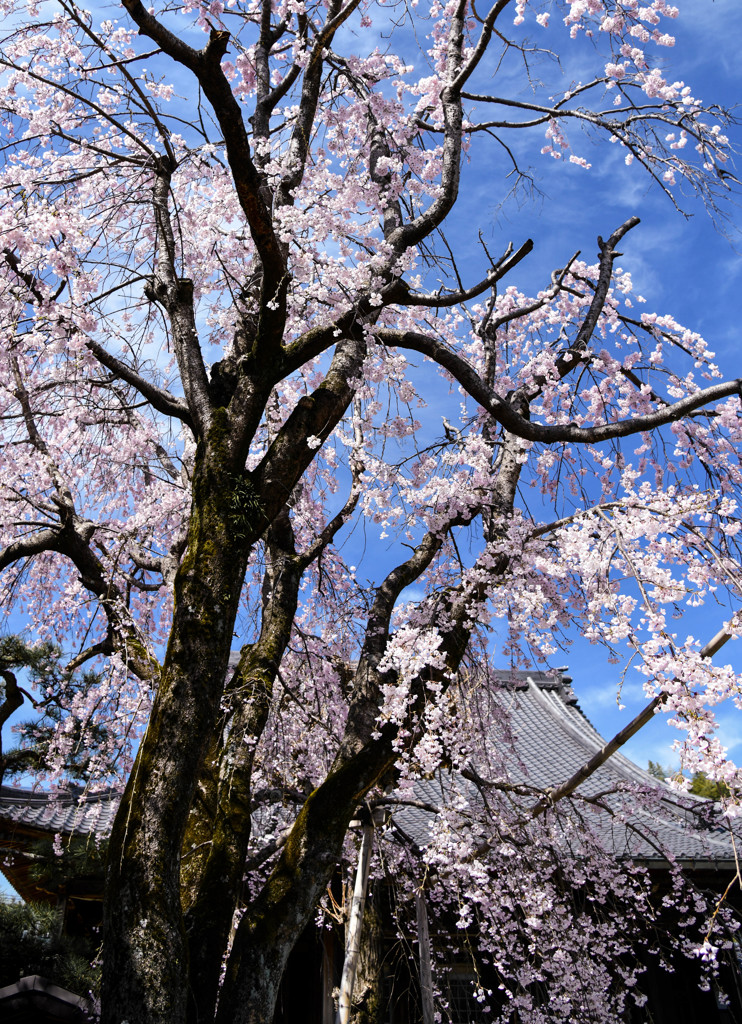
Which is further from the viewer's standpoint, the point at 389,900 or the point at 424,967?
the point at 389,900

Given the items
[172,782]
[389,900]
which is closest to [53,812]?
[389,900]

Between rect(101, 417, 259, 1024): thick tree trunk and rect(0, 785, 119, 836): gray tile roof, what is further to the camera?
rect(0, 785, 119, 836): gray tile roof

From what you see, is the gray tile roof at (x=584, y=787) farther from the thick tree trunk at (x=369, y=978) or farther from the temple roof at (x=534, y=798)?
the thick tree trunk at (x=369, y=978)

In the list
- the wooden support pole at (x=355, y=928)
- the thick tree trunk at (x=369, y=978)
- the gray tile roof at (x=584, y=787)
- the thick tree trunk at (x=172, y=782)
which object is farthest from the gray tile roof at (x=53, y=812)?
the thick tree trunk at (x=172, y=782)

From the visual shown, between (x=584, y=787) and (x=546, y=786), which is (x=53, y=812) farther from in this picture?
(x=584, y=787)

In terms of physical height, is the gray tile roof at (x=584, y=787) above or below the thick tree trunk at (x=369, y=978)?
above

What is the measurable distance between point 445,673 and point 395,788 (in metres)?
1.26

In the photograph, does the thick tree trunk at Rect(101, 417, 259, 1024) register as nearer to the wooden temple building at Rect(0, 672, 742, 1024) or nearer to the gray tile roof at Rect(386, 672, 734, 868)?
the gray tile roof at Rect(386, 672, 734, 868)

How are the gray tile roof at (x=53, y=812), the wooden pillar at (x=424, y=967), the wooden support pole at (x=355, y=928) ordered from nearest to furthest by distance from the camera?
the wooden support pole at (x=355, y=928) < the wooden pillar at (x=424, y=967) < the gray tile roof at (x=53, y=812)

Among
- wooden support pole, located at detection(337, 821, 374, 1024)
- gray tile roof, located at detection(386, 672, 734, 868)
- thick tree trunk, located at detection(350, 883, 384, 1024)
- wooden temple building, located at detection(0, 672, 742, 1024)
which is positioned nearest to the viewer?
wooden support pole, located at detection(337, 821, 374, 1024)

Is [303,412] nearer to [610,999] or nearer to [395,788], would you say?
[395,788]

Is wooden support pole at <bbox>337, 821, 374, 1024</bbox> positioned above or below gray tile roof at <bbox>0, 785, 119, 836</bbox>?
below

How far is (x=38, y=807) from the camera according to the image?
7.88m

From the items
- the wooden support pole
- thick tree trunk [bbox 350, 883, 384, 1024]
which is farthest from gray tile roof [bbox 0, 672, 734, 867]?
thick tree trunk [bbox 350, 883, 384, 1024]
